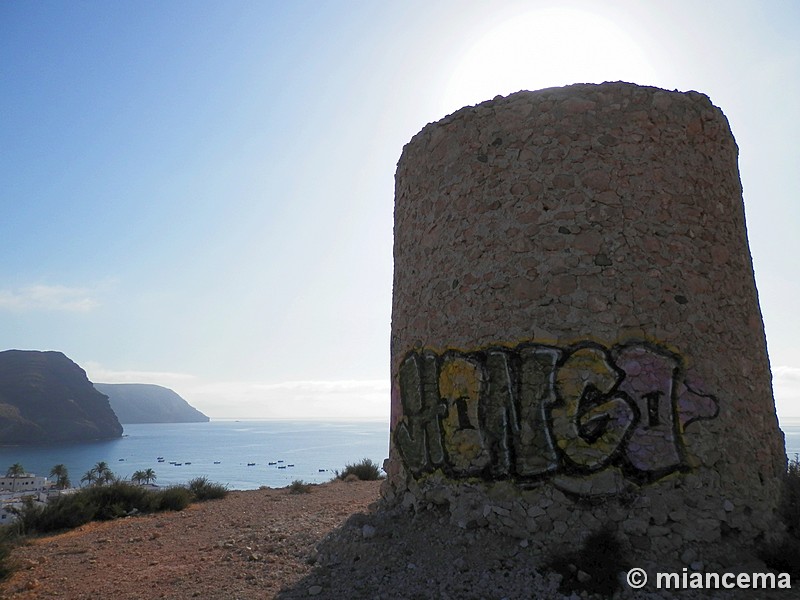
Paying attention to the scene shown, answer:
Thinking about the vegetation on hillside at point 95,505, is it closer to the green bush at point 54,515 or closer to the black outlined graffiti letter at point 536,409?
the green bush at point 54,515

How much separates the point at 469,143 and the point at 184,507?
31.5 feet

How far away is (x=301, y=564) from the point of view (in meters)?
5.82

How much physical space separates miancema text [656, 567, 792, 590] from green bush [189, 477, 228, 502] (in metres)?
10.7

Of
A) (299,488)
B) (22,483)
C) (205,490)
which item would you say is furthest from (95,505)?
(22,483)

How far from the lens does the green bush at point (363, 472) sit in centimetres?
1574

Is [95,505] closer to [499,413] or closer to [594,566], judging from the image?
[499,413]

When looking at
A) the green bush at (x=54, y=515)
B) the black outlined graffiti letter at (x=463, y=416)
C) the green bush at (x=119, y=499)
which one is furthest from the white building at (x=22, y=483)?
the black outlined graffiti letter at (x=463, y=416)

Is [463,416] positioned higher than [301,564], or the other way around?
[463,416]

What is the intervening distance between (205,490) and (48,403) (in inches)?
4879

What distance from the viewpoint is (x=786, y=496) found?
19.5 ft

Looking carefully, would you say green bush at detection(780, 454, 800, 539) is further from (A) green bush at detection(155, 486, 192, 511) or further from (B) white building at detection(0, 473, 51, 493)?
(B) white building at detection(0, 473, 51, 493)

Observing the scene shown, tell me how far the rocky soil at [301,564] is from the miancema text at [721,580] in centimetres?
13

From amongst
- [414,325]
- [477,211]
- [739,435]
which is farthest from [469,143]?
[739,435]

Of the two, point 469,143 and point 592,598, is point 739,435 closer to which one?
point 592,598
